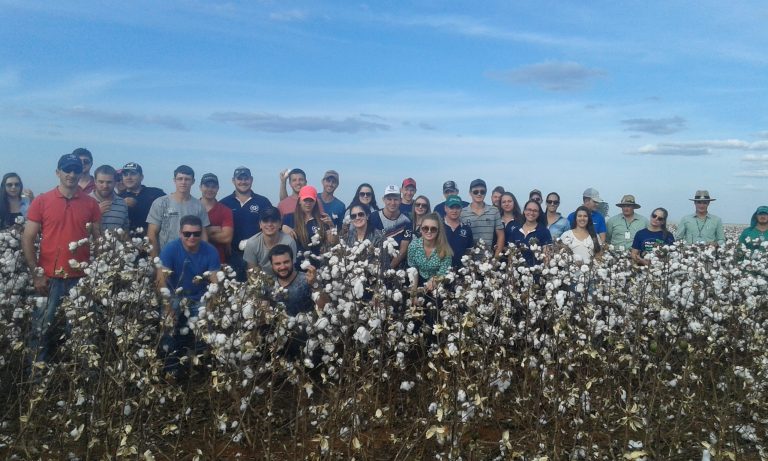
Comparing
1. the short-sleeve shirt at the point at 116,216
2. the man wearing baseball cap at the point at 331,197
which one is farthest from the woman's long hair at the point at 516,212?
the short-sleeve shirt at the point at 116,216

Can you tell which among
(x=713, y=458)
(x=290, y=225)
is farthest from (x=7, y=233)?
(x=713, y=458)

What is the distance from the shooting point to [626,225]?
883 cm

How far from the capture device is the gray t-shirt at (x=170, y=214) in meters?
6.66

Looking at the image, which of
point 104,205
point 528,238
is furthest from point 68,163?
point 528,238

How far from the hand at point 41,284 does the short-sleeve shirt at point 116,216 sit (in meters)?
1.10

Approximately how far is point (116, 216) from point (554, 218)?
5.16 meters

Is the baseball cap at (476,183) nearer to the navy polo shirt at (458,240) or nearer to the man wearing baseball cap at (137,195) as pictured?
the navy polo shirt at (458,240)

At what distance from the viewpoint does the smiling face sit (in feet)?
24.8

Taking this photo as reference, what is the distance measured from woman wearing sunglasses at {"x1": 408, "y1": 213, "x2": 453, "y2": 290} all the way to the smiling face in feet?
6.19

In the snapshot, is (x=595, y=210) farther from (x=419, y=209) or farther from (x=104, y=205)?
(x=104, y=205)

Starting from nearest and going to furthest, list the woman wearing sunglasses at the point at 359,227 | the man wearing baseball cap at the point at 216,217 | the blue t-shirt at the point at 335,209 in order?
the woman wearing sunglasses at the point at 359,227 → the man wearing baseball cap at the point at 216,217 → the blue t-shirt at the point at 335,209

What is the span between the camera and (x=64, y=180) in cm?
594

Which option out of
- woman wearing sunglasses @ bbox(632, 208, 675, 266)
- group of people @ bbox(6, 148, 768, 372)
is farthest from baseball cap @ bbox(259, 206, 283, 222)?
woman wearing sunglasses @ bbox(632, 208, 675, 266)

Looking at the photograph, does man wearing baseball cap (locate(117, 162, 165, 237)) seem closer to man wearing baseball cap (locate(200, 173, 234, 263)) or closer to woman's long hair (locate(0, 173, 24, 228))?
man wearing baseball cap (locate(200, 173, 234, 263))
